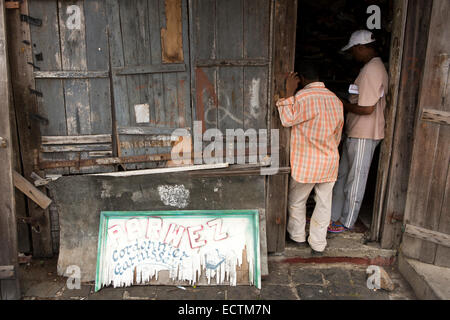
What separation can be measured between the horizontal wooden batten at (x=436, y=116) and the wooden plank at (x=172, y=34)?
2427 mm

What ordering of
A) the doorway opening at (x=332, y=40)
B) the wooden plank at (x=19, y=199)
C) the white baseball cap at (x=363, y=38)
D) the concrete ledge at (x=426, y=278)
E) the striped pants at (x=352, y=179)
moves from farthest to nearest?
1. the doorway opening at (x=332, y=40)
2. the striped pants at (x=352, y=179)
3. the white baseball cap at (x=363, y=38)
4. the wooden plank at (x=19, y=199)
5. the concrete ledge at (x=426, y=278)

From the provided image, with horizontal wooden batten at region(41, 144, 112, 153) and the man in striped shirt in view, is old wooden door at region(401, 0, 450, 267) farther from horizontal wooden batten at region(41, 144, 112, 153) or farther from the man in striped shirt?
horizontal wooden batten at region(41, 144, 112, 153)

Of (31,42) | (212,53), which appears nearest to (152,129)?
(212,53)

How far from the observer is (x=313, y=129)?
3775 mm

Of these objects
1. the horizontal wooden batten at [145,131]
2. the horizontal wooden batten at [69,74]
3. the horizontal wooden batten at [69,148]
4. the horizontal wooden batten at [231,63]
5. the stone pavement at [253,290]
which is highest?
the horizontal wooden batten at [231,63]

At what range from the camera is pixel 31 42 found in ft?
11.9

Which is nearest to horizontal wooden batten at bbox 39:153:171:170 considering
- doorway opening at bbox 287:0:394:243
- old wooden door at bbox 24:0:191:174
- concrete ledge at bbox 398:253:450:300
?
old wooden door at bbox 24:0:191:174

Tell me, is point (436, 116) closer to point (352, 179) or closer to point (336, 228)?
point (352, 179)

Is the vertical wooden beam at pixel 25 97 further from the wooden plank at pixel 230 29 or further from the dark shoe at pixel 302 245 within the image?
the dark shoe at pixel 302 245

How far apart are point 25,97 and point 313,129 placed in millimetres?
2898

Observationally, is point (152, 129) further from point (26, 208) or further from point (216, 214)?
point (26, 208)

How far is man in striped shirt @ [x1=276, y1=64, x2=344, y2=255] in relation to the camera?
373 centimetres

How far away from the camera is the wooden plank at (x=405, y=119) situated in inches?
146

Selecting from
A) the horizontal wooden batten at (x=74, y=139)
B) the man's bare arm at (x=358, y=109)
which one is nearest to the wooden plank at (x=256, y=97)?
the man's bare arm at (x=358, y=109)
